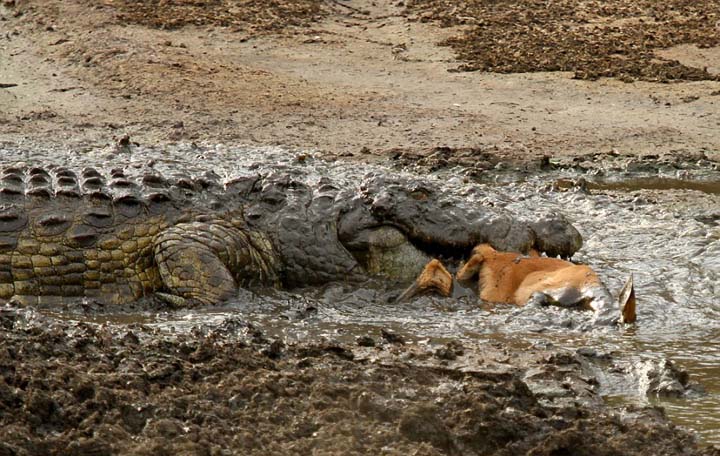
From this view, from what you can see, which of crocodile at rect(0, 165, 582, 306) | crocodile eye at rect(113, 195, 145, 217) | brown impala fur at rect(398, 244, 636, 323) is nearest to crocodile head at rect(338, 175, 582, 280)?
crocodile at rect(0, 165, 582, 306)

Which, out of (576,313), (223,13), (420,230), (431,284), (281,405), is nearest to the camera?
(281,405)

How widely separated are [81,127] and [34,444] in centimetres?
654

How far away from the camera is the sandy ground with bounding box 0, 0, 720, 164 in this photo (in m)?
10.2

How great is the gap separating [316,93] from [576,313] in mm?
5545

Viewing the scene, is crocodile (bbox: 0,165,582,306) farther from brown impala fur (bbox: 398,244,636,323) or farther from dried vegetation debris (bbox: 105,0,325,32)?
dried vegetation debris (bbox: 105,0,325,32)

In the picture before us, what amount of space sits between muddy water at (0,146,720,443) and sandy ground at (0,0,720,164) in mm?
1883

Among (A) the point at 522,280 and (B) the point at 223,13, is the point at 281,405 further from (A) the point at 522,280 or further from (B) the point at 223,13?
(B) the point at 223,13

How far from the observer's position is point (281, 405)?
4359 millimetres

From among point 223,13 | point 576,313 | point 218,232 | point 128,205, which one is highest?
point 223,13

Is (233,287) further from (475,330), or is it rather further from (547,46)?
(547,46)

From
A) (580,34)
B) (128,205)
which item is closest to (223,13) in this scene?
(580,34)

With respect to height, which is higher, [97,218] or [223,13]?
[223,13]

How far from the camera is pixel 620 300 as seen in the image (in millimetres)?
6180

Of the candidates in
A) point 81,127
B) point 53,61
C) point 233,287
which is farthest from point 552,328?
point 53,61
